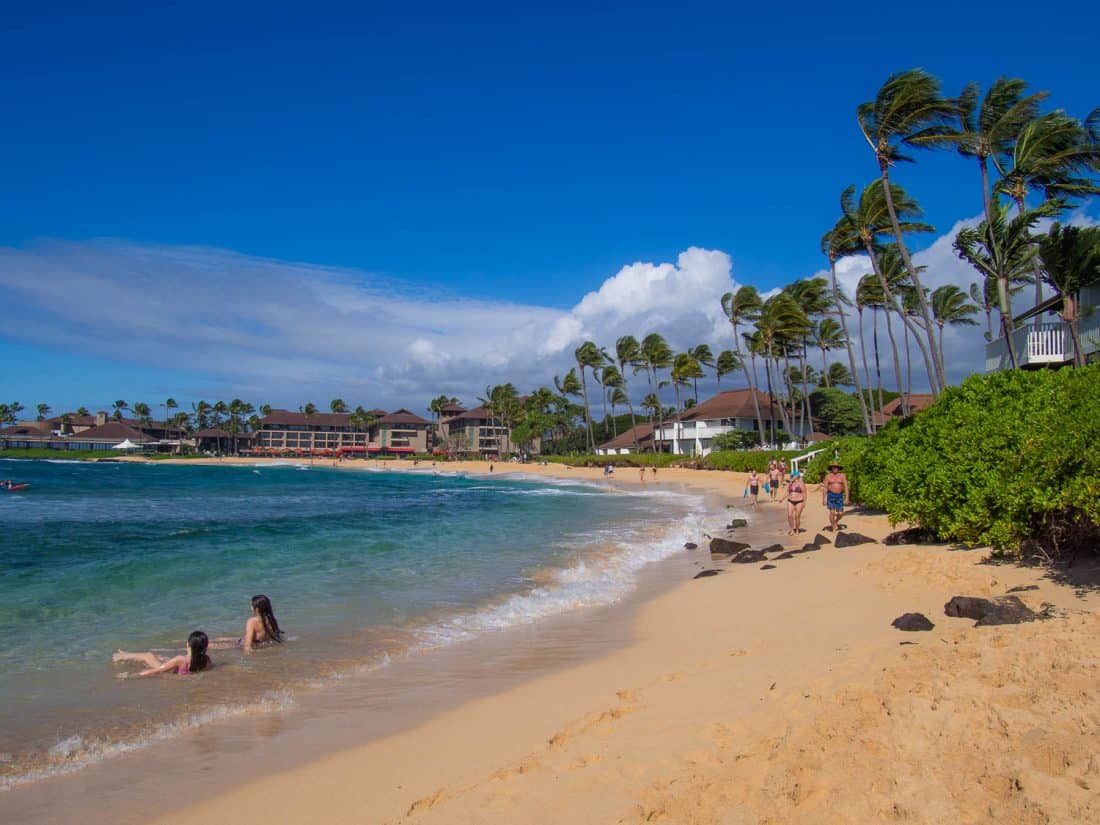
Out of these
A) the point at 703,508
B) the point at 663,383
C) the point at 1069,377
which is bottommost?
the point at 703,508

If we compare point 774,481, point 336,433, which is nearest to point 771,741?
point 774,481

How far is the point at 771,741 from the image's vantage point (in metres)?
3.91

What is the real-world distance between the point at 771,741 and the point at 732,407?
63.8 m

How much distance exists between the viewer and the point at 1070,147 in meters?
23.0

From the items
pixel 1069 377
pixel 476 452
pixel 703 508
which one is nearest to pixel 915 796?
pixel 1069 377

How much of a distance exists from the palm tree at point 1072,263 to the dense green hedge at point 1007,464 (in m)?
12.5

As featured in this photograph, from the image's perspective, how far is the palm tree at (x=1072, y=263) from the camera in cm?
2025

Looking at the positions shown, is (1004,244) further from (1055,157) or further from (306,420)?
(306,420)

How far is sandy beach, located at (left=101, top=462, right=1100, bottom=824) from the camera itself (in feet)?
10.3

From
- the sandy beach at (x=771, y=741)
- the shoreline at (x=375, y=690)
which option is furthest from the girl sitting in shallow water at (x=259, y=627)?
the sandy beach at (x=771, y=741)

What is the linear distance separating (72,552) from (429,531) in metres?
8.76

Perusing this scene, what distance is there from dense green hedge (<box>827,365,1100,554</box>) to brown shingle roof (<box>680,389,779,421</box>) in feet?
172

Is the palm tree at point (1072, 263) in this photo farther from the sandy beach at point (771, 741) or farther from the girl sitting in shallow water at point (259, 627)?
the girl sitting in shallow water at point (259, 627)

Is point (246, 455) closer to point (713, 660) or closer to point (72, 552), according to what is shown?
point (72, 552)
